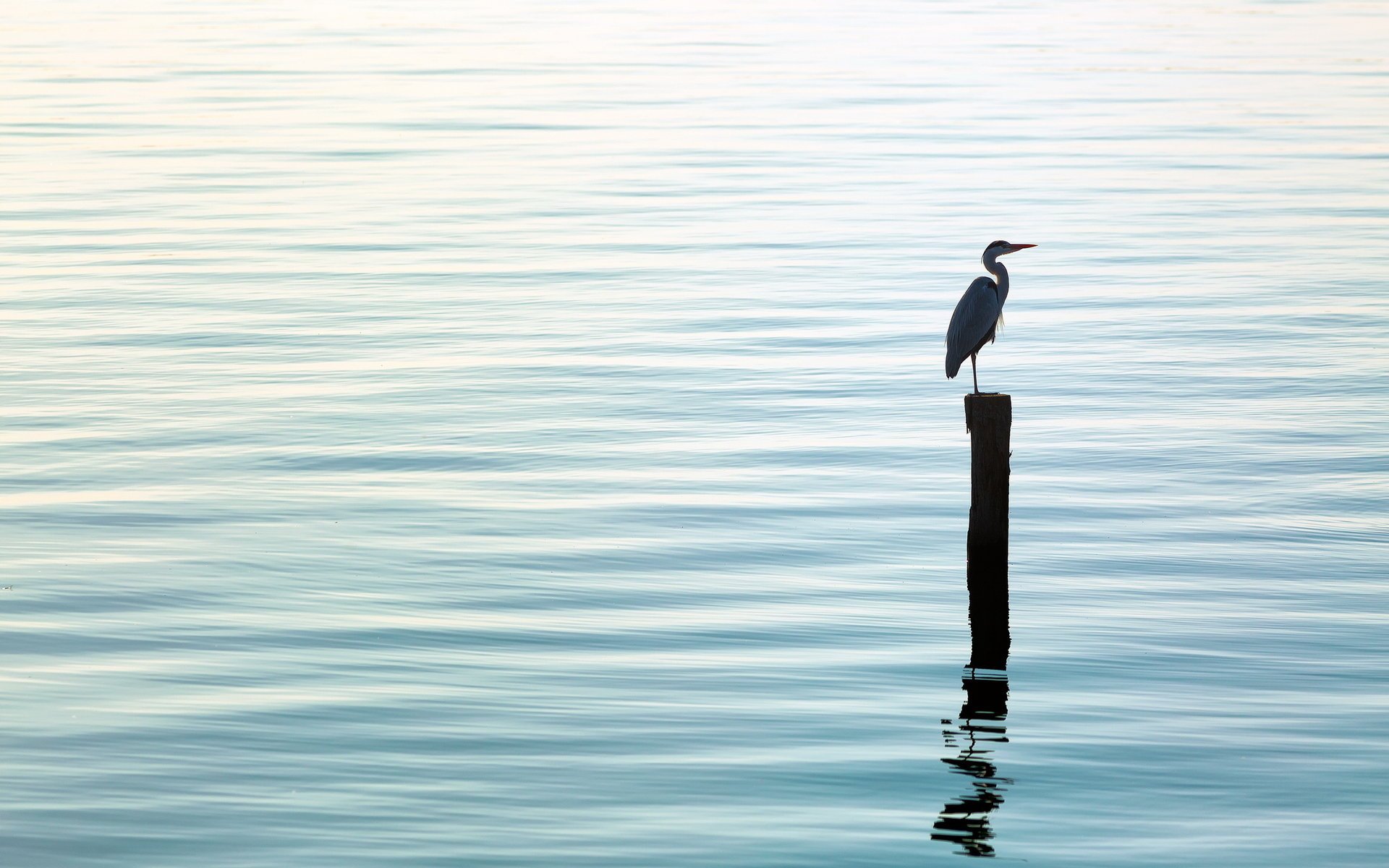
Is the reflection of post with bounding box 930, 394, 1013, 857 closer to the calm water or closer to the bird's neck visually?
the calm water

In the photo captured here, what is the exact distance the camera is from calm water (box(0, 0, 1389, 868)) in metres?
10.6

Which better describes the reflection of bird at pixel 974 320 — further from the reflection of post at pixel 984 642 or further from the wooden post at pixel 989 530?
the reflection of post at pixel 984 642

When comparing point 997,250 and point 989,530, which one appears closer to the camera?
point 989,530

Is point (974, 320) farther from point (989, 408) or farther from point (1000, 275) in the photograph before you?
point (989, 408)

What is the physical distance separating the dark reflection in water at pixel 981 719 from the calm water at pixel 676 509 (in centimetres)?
6

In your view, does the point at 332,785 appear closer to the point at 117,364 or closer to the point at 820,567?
the point at 820,567

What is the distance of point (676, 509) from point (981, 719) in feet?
16.3

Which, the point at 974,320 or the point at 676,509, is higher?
the point at 974,320

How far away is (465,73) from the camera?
57156mm

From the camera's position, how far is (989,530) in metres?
12.7

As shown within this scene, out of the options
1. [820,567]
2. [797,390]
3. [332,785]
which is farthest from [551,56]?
[332,785]

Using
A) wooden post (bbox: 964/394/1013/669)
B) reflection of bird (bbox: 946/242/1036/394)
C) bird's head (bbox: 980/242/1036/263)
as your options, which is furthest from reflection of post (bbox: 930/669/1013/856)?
bird's head (bbox: 980/242/1036/263)

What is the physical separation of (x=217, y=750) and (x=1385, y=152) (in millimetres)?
34174

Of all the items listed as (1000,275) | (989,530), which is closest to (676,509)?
(1000,275)
